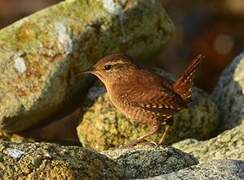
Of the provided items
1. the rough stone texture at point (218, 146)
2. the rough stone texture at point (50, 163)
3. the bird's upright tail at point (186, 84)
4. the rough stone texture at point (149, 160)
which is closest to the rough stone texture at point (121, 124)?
the rough stone texture at point (218, 146)

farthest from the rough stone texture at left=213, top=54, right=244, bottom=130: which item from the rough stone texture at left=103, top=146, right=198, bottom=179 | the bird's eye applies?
the rough stone texture at left=103, top=146, right=198, bottom=179

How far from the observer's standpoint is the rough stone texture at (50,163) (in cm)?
511

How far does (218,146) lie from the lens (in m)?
6.55

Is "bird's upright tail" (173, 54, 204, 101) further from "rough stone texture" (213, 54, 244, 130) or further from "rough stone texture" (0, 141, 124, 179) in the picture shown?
"rough stone texture" (0, 141, 124, 179)

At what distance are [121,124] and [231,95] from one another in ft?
3.48

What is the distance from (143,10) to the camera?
288 inches

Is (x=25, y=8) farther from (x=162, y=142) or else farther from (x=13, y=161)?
(x=13, y=161)

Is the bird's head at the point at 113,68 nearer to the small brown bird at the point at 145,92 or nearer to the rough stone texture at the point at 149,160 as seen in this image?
the small brown bird at the point at 145,92

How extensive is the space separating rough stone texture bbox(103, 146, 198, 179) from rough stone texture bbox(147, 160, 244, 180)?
53 centimetres

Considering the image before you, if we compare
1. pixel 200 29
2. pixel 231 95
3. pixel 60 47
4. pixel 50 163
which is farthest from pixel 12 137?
pixel 200 29

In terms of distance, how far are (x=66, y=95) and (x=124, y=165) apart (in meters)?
1.41

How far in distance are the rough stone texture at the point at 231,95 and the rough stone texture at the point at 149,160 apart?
131cm

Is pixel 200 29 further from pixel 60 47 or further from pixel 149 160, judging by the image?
pixel 149 160

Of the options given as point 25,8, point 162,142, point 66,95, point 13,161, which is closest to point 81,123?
point 66,95
